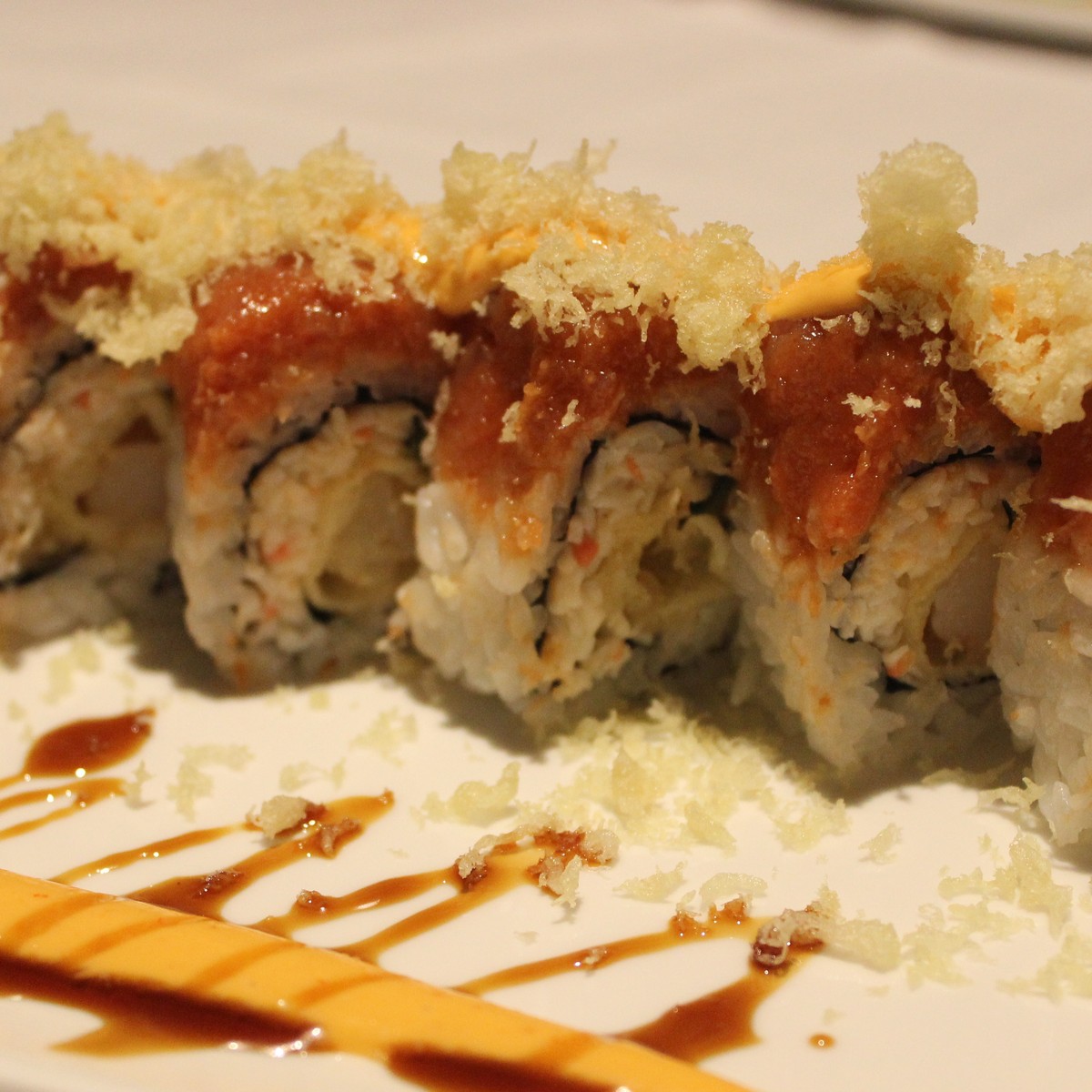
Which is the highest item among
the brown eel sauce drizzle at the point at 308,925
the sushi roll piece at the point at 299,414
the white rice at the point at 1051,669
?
the sushi roll piece at the point at 299,414

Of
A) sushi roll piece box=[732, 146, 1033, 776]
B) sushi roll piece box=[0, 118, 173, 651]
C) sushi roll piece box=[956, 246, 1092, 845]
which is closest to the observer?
sushi roll piece box=[956, 246, 1092, 845]

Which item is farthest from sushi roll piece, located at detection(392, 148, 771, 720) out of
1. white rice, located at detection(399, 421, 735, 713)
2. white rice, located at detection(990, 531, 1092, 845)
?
white rice, located at detection(990, 531, 1092, 845)

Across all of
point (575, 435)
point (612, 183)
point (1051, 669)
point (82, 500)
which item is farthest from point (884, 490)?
point (82, 500)

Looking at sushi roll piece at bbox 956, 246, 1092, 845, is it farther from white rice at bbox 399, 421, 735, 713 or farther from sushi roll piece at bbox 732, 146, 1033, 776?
white rice at bbox 399, 421, 735, 713

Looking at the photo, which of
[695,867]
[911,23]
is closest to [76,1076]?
[695,867]

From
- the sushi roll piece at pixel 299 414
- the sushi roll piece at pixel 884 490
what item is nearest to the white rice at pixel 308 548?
the sushi roll piece at pixel 299 414

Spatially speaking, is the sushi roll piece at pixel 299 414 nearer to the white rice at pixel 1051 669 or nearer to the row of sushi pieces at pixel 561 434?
the row of sushi pieces at pixel 561 434

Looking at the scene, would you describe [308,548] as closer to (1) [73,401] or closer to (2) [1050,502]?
(1) [73,401]
